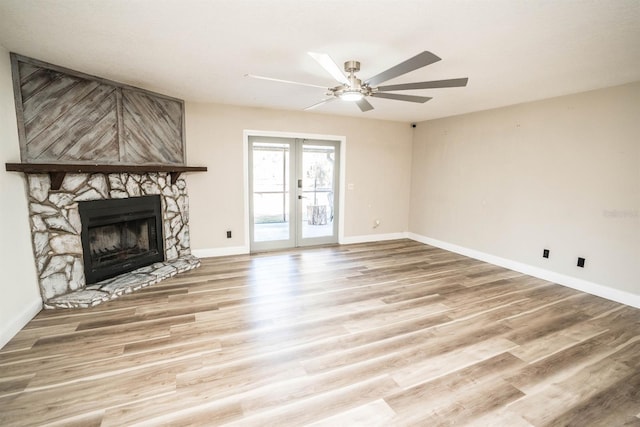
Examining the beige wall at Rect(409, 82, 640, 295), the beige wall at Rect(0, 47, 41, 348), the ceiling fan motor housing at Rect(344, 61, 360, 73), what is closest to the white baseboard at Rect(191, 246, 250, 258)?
the beige wall at Rect(0, 47, 41, 348)

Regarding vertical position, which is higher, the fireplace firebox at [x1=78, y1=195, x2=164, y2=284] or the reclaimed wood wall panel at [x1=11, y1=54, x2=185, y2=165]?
the reclaimed wood wall panel at [x1=11, y1=54, x2=185, y2=165]

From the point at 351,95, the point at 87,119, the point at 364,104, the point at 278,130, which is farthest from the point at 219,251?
the point at 351,95

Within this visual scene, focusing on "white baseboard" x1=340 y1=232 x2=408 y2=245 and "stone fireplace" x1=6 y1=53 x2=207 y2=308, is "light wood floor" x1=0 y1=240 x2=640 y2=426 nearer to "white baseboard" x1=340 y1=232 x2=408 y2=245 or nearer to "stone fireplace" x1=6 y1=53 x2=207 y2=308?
"stone fireplace" x1=6 y1=53 x2=207 y2=308

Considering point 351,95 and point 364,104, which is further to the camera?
point 364,104

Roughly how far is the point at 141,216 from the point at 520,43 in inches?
179

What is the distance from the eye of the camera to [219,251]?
4891 mm

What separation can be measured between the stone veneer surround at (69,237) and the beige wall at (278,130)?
93 centimetres

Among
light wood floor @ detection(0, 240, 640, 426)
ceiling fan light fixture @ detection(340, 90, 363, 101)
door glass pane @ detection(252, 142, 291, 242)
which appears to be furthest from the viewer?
door glass pane @ detection(252, 142, 291, 242)

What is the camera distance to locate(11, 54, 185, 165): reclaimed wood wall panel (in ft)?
9.16

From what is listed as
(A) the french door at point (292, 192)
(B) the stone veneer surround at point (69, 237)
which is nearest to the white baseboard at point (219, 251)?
(A) the french door at point (292, 192)

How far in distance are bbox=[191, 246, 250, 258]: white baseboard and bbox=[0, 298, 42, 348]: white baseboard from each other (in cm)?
201

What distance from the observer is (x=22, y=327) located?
2627 millimetres

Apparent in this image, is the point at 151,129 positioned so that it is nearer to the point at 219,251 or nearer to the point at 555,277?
the point at 219,251

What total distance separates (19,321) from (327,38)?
141 inches
